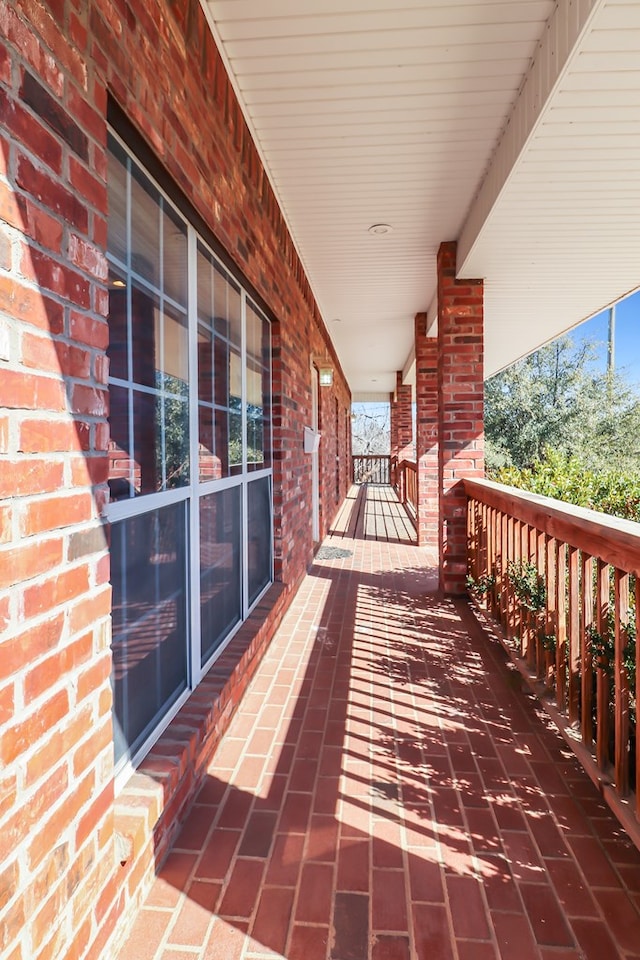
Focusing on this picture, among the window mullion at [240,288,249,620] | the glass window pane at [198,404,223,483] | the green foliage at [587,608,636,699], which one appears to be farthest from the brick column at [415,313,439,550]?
the green foliage at [587,608,636,699]

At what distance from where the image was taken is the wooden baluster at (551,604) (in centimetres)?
240

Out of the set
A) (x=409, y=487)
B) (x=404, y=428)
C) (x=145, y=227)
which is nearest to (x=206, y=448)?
(x=145, y=227)

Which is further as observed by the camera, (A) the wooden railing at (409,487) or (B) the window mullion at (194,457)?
(A) the wooden railing at (409,487)

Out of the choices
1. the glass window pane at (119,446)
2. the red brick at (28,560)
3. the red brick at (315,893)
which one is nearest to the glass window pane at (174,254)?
the glass window pane at (119,446)

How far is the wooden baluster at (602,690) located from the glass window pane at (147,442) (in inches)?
60.4

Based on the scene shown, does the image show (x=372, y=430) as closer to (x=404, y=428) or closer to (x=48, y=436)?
(x=404, y=428)

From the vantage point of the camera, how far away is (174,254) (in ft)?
6.19

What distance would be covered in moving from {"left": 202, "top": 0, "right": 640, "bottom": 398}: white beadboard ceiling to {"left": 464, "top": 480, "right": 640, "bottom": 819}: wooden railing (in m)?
1.66

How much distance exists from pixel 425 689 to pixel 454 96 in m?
Answer: 2.82

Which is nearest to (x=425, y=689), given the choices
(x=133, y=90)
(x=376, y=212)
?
(x=133, y=90)

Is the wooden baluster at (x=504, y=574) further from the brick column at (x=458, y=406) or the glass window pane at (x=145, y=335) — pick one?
the glass window pane at (x=145, y=335)

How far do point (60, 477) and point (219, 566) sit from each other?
4.78 ft

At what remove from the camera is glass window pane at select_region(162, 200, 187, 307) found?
181 centimetres

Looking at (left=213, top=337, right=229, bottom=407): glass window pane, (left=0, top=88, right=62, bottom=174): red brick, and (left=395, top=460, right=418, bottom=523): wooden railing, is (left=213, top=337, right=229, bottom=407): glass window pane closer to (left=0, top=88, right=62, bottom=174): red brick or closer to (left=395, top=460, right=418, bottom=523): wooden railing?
(left=0, top=88, right=62, bottom=174): red brick
